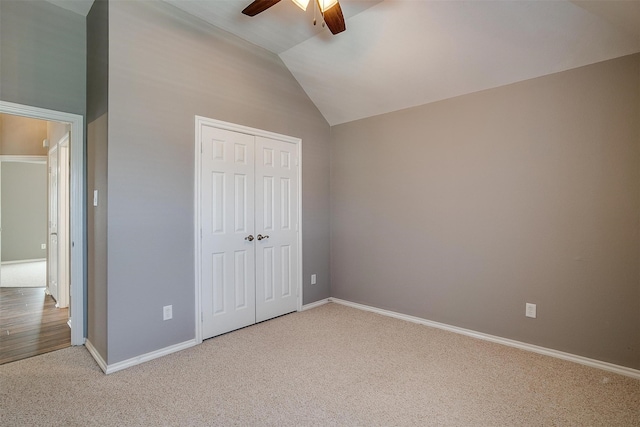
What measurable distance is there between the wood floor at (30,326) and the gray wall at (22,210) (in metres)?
3.44

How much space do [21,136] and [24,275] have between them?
2755mm

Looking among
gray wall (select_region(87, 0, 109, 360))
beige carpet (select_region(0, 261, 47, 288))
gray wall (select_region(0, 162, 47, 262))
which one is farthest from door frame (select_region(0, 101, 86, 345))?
gray wall (select_region(0, 162, 47, 262))

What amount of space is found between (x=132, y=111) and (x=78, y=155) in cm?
83

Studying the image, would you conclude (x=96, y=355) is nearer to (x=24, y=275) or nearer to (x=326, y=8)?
(x=326, y=8)

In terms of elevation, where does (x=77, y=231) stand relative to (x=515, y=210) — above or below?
below

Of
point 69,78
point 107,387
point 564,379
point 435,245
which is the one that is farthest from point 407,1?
point 107,387

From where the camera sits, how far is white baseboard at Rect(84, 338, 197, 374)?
2.32 m

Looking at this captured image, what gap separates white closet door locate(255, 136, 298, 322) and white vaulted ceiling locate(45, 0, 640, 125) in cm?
103

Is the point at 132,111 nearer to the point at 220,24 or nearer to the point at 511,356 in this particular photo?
the point at 220,24

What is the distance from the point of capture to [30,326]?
3.22 metres

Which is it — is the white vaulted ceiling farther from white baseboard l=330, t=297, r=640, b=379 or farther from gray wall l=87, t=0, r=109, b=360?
white baseboard l=330, t=297, r=640, b=379

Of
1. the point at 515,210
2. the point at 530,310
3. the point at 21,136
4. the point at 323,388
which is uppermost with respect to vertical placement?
the point at 21,136

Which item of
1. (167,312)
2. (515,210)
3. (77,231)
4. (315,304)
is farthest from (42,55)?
(515,210)

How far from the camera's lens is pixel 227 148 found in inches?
121
